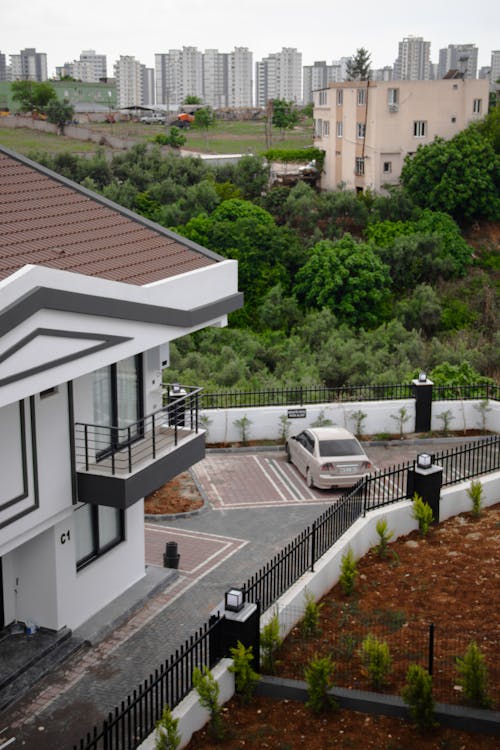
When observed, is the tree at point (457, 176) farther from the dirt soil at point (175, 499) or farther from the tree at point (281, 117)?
the dirt soil at point (175, 499)

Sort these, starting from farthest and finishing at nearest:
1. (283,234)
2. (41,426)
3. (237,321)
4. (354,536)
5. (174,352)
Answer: (283,234) → (237,321) → (174,352) → (354,536) → (41,426)

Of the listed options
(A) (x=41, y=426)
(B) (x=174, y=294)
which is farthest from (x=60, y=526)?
(B) (x=174, y=294)

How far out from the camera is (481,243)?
201ft

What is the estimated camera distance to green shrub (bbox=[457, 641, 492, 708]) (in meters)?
11.7

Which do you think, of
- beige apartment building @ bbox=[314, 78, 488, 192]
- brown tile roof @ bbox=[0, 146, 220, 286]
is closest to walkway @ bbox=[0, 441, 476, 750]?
brown tile roof @ bbox=[0, 146, 220, 286]

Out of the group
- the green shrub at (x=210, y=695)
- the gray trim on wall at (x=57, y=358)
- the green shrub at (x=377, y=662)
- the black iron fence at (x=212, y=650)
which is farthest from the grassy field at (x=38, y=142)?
the green shrub at (x=210, y=695)

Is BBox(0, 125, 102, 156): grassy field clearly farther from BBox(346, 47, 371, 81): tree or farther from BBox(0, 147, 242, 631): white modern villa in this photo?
BBox(0, 147, 242, 631): white modern villa

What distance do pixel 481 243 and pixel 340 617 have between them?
50400 mm

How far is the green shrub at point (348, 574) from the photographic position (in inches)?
601

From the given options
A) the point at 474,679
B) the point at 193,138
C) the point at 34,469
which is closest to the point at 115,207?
the point at 34,469

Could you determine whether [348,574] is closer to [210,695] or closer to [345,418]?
[210,695]

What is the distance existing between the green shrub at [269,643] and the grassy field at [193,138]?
6437 cm

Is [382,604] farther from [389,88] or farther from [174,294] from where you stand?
[389,88]

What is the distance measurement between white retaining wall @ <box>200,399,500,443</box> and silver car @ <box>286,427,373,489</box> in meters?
2.44
